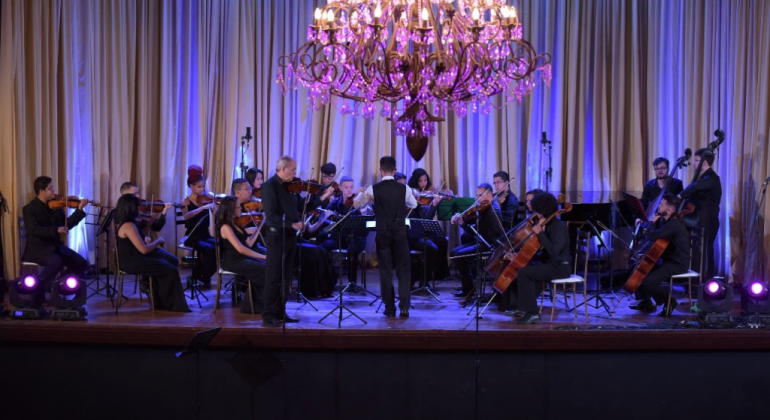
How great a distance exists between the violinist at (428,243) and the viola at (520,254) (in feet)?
5.07

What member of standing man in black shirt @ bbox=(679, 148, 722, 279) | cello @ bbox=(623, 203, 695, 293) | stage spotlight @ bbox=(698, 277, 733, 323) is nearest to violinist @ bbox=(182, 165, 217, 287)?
cello @ bbox=(623, 203, 695, 293)

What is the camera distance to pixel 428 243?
815cm

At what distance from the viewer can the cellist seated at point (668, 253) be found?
659 centimetres

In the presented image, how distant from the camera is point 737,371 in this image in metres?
6.04

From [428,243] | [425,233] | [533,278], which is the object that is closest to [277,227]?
[425,233]

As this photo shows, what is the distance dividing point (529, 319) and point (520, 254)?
1.91 feet

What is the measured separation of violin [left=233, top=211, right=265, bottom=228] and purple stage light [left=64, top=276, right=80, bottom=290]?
4.90ft

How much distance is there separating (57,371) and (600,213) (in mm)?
5083

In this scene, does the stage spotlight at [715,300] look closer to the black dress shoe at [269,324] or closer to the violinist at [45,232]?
the black dress shoe at [269,324]

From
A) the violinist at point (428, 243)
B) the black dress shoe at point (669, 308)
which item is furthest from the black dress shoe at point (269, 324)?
the black dress shoe at point (669, 308)

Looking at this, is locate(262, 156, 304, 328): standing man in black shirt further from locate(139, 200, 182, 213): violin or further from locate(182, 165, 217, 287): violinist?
locate(139, 200, 182, 213): violin

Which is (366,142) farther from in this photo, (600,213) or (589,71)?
(600,213)

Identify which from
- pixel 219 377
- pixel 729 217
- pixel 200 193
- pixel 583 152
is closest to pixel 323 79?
pixel 200 193

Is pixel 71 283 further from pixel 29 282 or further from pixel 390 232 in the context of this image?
pixel 390 232
